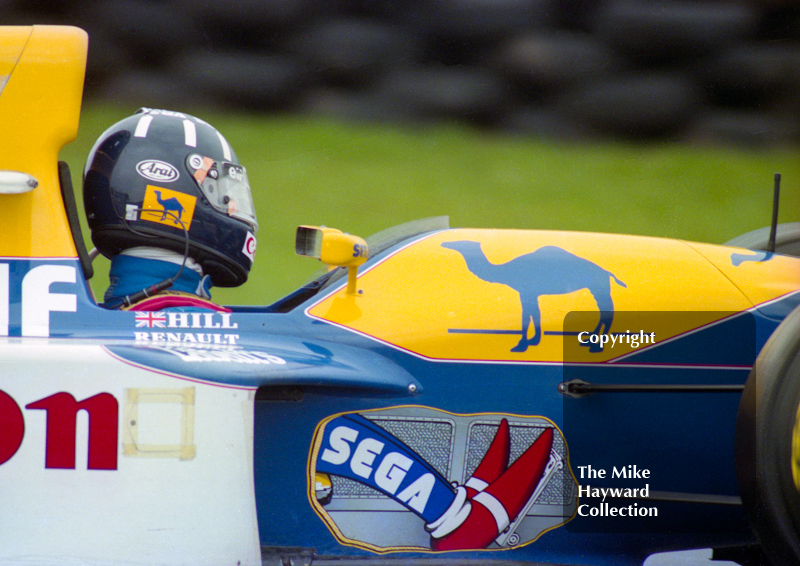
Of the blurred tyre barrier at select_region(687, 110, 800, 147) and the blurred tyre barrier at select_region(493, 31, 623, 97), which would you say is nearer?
the blurred tyre barrier at select_region(687, 110, 800, 147)

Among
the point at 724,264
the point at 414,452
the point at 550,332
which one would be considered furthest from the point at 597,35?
the point at 414,452

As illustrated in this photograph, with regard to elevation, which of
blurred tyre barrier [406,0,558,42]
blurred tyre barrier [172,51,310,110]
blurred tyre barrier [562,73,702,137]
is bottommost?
blurred tyre barrier [562,73,702,137]

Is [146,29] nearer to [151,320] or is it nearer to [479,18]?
[479,18]

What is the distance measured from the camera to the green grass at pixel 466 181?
A: 4.19 m

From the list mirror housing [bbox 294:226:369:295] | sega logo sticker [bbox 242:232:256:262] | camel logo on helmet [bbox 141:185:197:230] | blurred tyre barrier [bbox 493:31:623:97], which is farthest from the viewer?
blurred tyre barrier [bbox 493:31:623:97]

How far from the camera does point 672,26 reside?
3719mm

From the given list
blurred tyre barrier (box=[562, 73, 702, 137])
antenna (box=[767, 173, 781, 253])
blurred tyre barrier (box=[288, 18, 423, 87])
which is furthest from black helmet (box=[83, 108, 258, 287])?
blurred tyre barrier (box=[562, 73, 702, 137])

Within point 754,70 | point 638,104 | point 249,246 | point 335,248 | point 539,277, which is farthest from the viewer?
point 638,104

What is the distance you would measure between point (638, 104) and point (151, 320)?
3.14 m

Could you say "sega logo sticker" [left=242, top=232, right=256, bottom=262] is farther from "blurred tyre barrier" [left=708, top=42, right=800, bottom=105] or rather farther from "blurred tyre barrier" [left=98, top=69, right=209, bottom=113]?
"blurred tyre barrier" [left=708, top=42, right=800, bottom=105]

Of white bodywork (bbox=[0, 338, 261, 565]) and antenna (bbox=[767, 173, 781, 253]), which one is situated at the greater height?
antenna (bbox=[767, 173, 781, 253])

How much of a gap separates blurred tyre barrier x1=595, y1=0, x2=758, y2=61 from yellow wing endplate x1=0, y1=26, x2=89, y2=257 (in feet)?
9.97

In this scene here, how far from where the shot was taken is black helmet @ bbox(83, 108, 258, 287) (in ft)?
5.42

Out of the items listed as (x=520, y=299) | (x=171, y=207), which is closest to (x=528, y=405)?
(x=520, y=299)
